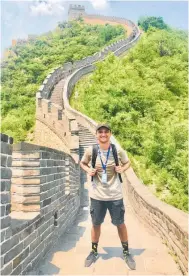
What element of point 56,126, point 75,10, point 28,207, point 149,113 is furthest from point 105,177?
point 75,10

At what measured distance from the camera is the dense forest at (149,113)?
1620 cm

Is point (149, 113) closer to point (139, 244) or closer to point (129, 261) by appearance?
point (139, 244)

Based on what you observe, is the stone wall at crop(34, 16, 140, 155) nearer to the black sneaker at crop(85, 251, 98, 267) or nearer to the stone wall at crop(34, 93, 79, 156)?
the stone wall at crop(34, 93, 79, 156)

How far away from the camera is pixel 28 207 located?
15.4 ft

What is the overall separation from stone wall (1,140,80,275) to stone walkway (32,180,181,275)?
0.21 meters

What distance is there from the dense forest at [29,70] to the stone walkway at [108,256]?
12.0 m

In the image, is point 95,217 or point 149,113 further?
point 149,113

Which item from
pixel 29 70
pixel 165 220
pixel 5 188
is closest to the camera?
pixel 5 188

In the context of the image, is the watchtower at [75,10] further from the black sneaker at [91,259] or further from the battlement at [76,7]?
the black sneaker at [91,259]

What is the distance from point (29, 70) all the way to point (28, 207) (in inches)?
1368

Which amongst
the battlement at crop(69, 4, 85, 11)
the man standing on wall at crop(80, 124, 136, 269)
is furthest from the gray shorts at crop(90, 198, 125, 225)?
the battlement at crop(69, 4, 85, 11)

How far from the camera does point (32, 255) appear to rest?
14.5ft

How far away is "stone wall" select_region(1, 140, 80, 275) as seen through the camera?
350cm

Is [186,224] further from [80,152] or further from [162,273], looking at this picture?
[80,152]
